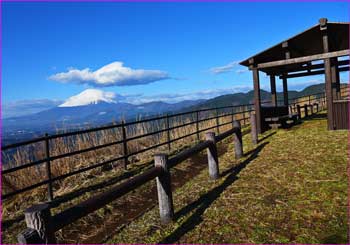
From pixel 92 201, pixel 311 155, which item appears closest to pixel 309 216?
pixel 92 201

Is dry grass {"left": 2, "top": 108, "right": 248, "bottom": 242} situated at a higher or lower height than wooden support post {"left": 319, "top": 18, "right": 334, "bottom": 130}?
lower

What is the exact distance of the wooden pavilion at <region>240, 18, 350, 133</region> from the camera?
33.4 ft

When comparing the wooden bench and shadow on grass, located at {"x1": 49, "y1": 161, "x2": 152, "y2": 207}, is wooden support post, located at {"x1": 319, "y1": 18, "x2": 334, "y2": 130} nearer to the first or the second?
the wooden bench

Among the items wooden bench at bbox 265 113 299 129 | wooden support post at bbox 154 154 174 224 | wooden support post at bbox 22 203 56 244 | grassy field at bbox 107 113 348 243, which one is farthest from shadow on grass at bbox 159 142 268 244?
wooden bench at bbox 265 113 299 129

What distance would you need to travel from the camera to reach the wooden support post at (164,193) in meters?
4.29

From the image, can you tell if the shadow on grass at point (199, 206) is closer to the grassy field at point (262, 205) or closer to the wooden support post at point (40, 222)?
the grassy field at point (262, 205)

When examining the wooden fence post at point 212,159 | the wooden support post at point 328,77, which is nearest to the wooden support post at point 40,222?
the wooden fence post at point 212,159

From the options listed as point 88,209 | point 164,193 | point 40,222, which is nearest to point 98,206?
point 88,209

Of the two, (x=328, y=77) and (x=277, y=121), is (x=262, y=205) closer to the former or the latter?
(x=328, y=77)

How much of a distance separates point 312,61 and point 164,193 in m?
9.22

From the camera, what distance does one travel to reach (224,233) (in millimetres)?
3768

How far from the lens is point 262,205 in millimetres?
4535

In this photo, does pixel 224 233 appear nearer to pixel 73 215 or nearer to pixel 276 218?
pixel 276 218

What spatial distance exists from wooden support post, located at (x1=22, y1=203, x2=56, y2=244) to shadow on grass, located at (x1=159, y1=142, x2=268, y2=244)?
63.8 inches
